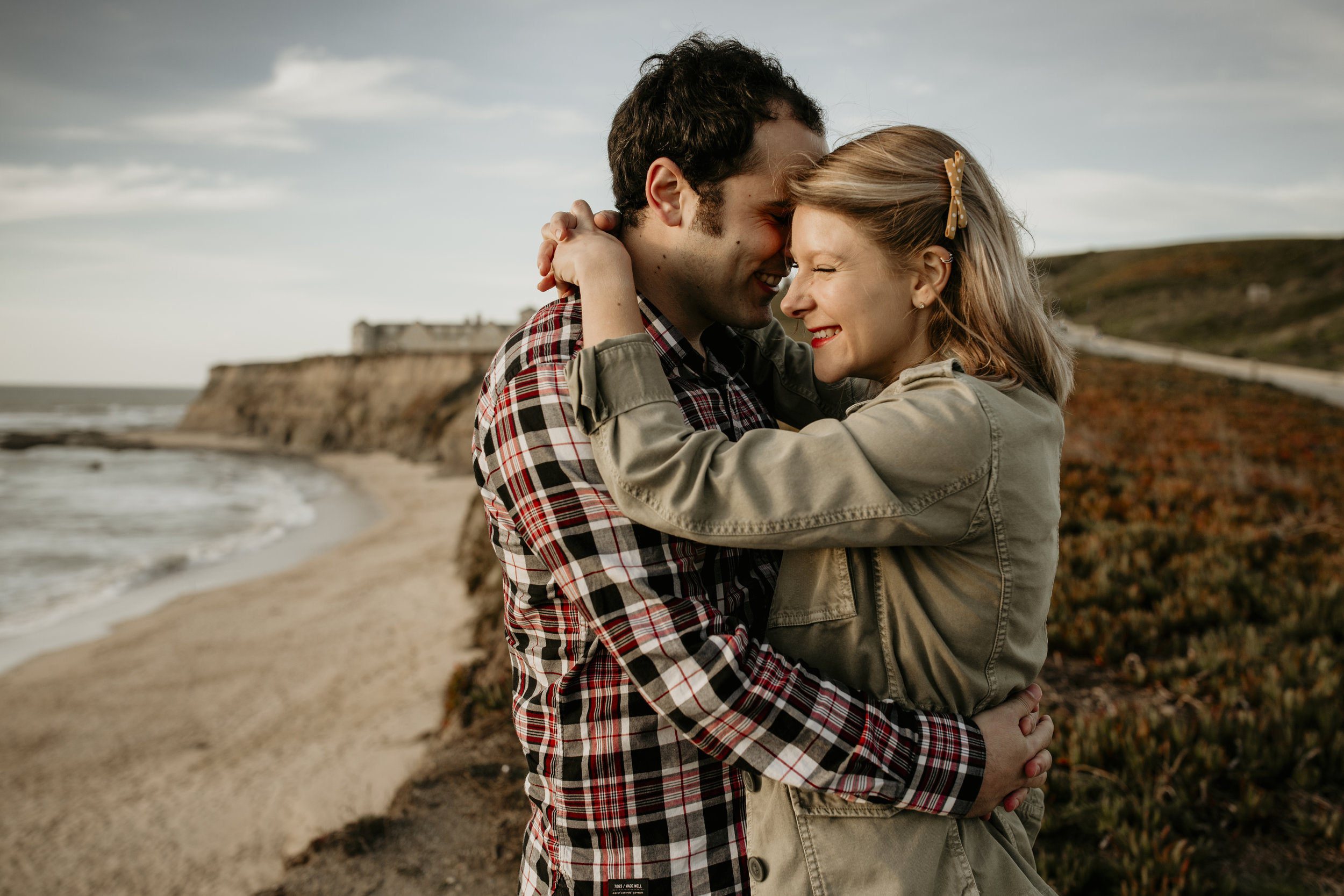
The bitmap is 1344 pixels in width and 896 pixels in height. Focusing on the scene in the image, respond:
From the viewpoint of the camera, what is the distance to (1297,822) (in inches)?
151

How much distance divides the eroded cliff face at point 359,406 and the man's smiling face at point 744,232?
26.6 meters

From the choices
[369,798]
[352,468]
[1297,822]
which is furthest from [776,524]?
[352,468]

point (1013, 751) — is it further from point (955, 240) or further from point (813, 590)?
point (955, 240)

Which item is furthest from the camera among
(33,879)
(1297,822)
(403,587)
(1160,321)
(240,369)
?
(240,369)

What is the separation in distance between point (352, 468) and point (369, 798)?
29864 millimetres

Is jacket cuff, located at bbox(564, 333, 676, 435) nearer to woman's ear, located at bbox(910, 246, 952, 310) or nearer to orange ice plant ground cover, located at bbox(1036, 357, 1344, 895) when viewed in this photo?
woman's ear, located at bbox(910, 246, 952, 310)

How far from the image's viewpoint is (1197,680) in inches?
199

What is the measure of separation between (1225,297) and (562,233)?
64.0 meters

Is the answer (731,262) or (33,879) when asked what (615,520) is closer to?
(731,262)

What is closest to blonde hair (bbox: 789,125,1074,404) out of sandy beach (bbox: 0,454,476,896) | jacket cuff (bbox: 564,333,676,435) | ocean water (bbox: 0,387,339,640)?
jacket cuff (bbox: 564,333,676,435)

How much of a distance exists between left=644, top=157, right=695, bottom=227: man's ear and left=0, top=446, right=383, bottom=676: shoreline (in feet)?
39.4

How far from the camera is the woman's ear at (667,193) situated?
2018 mm

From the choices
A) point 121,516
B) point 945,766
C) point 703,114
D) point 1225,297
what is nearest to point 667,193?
point 703,114

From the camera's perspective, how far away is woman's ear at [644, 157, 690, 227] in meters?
2.02
